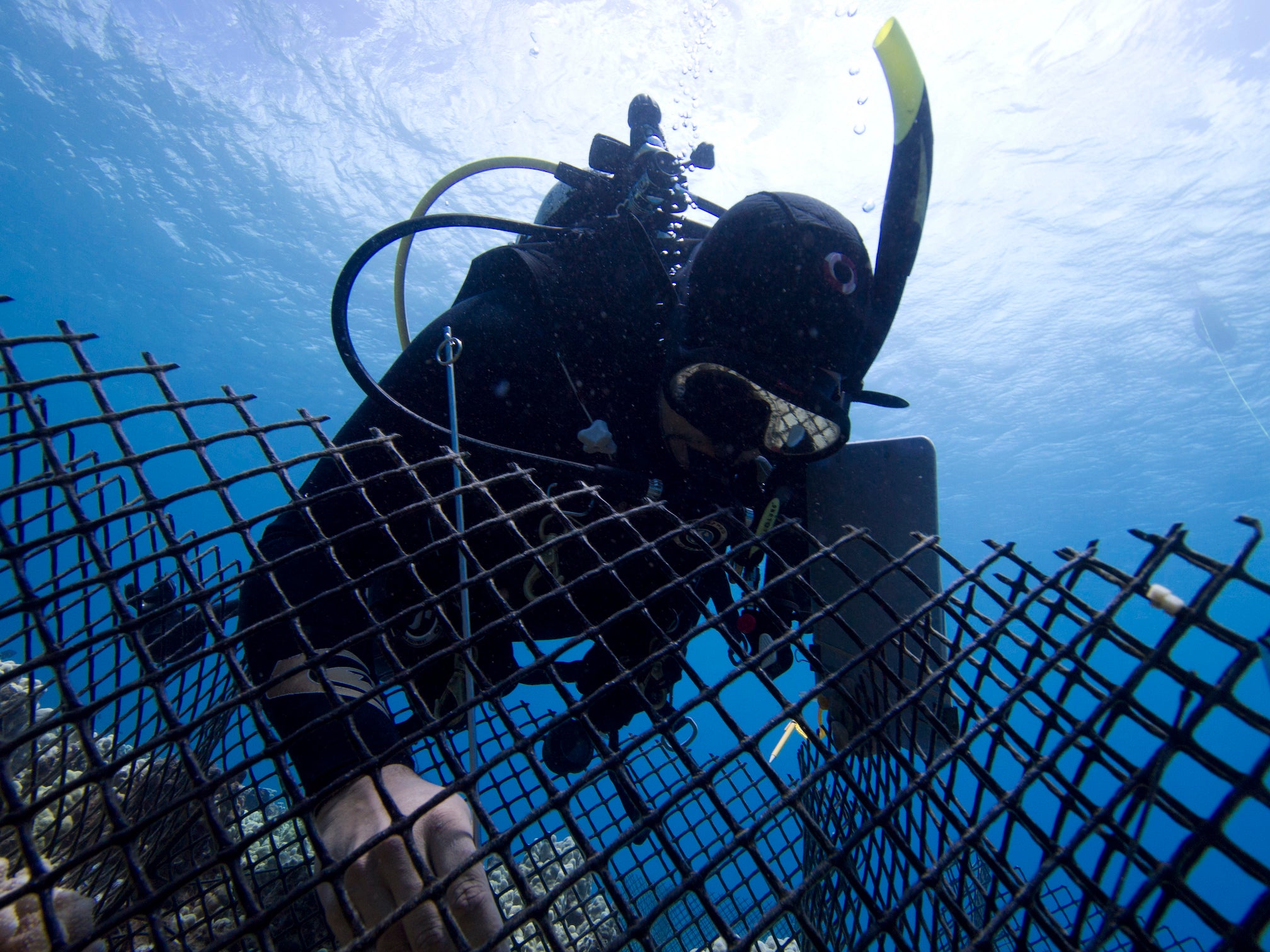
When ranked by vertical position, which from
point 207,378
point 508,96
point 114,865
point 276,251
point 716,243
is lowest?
point 207,378

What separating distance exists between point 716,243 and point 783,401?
794 millimetres

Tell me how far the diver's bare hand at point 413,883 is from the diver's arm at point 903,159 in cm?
225

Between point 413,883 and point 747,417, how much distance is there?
2.02 meters

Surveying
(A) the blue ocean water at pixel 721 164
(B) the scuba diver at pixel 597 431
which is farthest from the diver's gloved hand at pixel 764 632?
(A) the blue ocean water at pixel 721 164

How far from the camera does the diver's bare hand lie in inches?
38.2

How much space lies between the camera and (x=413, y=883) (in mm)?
1029

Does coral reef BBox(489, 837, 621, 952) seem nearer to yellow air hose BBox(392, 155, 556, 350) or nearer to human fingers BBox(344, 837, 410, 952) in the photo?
human fingers BBox(344, 837, 410, 952)

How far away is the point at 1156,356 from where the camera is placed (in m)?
22.4

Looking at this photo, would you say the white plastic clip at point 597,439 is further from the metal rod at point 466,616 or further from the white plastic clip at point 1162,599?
the white plastic clip at point 1162,599

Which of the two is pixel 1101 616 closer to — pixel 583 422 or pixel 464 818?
pixel 464 818

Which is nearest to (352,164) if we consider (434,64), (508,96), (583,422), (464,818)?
(434,64)

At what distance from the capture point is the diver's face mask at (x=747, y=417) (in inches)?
93.4

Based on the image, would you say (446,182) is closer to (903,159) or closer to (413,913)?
(903,159)

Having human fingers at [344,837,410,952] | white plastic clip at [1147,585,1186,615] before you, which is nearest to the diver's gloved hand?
white plastic clip at [1147,585,1186,615]
